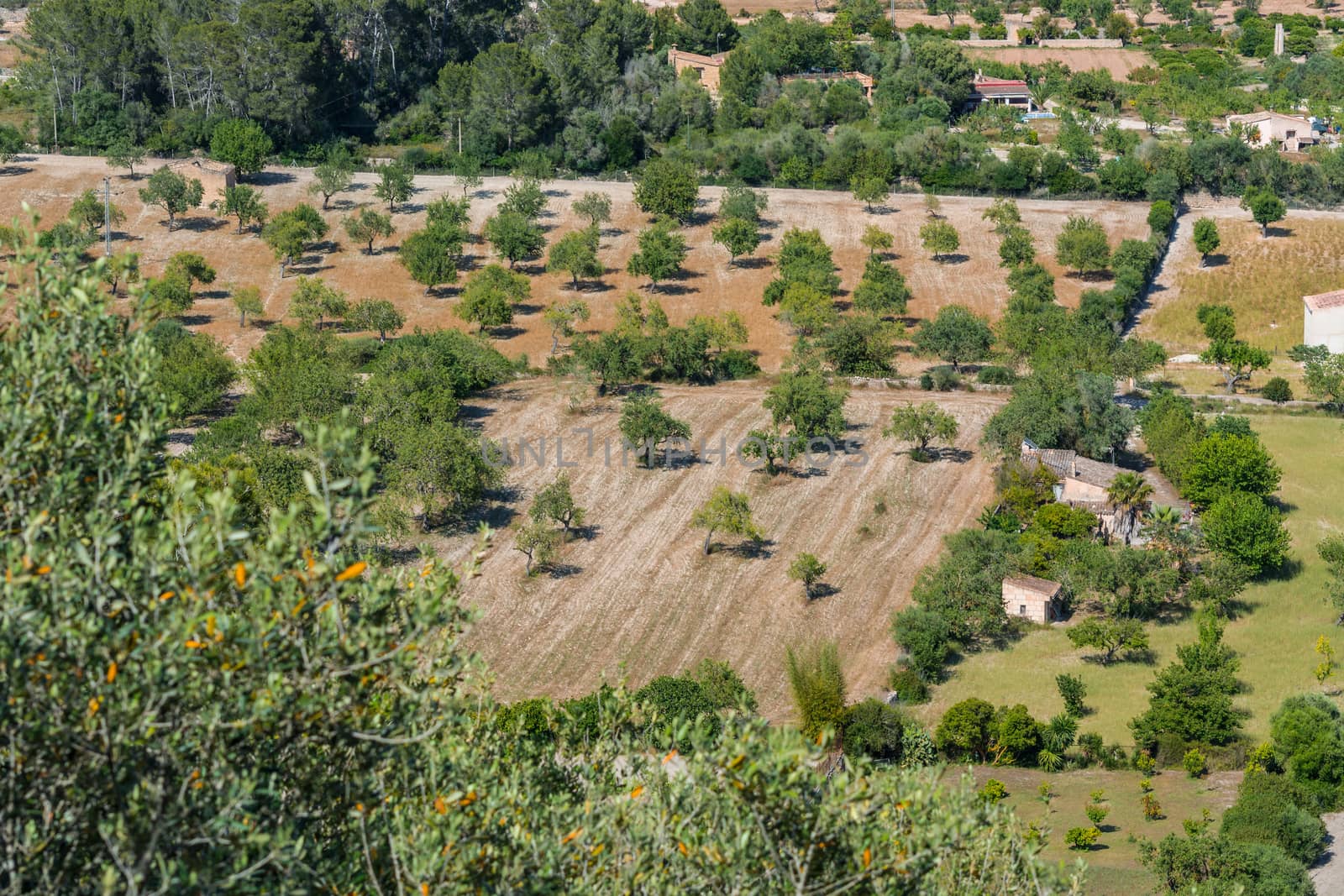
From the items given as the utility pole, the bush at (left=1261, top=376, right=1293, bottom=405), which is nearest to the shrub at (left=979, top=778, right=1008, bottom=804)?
the bush at (left=1261, top=376, right=1293, bottom=405)

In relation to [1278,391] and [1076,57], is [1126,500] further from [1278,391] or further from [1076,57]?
[1076,57]

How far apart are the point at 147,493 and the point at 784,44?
126 meters

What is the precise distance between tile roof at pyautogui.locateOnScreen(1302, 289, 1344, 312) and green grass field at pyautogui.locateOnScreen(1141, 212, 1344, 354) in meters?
2.60

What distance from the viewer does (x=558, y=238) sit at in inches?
3612

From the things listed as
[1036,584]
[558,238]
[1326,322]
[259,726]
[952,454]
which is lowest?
[952,454]

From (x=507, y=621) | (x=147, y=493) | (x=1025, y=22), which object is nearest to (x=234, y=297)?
(x=507, y=621)

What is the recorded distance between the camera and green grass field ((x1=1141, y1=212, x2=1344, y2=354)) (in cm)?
8000

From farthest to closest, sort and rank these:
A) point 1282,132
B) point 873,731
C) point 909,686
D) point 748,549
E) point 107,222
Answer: point 1282,132, point 107,222, point 748,549, point 909,686, point 873,731

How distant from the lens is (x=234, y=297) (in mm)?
79875

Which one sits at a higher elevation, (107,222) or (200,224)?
(107,222)

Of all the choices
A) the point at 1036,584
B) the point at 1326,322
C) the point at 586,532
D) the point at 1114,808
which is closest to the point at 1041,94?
the point at 1326,322

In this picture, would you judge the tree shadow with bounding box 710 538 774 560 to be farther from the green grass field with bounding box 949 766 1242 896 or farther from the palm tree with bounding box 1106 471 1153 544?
the green grass field with bounding box 949 766 1242 896

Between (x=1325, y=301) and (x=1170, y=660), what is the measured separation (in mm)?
39336

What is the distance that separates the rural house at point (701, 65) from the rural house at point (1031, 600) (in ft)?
286
